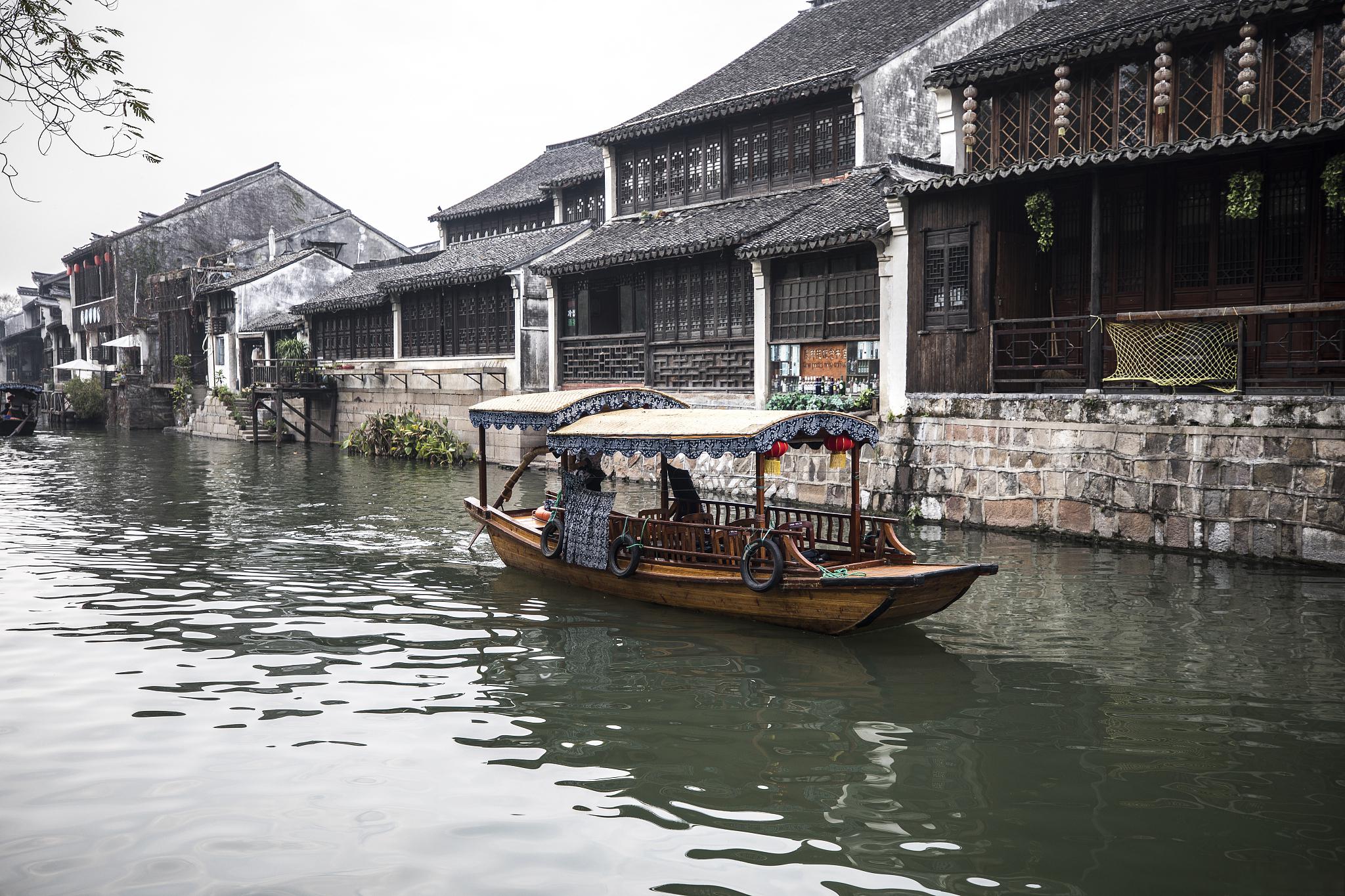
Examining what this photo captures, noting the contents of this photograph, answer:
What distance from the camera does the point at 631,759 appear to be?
256 inches

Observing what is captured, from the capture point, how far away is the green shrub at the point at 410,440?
27.1 m

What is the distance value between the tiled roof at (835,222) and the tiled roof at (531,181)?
12.6 meters

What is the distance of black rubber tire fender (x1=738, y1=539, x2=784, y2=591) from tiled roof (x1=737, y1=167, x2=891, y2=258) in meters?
8.16

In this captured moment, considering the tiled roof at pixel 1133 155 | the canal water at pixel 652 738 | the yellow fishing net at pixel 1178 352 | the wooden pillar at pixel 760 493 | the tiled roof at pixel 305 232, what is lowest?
the canal water at pixel 652 738

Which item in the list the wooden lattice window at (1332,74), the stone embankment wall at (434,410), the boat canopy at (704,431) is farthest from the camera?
the stone embankment wall at (434,410)

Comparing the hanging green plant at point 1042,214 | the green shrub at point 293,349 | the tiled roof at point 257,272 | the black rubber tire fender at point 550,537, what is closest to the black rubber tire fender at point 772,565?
the black rubber tire fender at point 550,537

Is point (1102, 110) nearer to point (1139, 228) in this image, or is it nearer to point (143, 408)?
point (1139, 228)

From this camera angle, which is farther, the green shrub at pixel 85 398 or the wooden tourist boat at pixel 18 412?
the green shrub at pixel 85 398

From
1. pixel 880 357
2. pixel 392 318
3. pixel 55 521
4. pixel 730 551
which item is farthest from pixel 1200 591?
pixel 392 318

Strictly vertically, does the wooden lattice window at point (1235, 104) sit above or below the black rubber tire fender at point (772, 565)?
above

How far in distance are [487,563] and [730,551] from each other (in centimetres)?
425

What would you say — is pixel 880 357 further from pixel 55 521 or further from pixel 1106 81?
pixel 55 521

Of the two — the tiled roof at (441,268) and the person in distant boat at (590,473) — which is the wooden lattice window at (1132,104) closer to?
the person in distant boat at (590,473)

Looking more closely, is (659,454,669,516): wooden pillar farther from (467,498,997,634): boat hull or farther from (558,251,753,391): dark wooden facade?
(558,251,753,391): dark wooden facade
